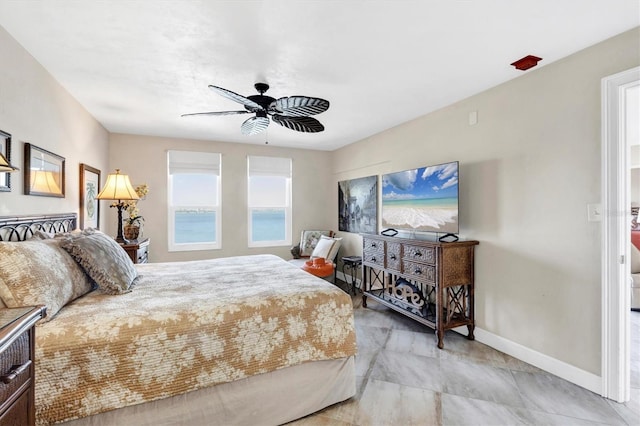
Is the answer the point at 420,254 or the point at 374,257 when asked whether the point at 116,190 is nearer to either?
the point at 374,257

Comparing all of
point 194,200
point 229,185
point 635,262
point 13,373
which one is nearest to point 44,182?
point 13,373

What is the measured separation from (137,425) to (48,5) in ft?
7.60

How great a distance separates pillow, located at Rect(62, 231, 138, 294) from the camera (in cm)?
181

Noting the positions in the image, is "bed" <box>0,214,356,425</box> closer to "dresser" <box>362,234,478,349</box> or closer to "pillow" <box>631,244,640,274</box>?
"dresser" <box>362,234,478,349</box>

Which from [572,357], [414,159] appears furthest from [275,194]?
[572,357]

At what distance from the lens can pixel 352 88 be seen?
2.82m

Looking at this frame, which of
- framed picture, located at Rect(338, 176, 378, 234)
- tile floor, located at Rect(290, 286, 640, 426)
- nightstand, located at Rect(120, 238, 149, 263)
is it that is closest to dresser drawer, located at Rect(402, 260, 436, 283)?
tile floor, located at Rect(290, 286, 640, 426)

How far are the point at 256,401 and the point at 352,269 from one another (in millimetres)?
3279

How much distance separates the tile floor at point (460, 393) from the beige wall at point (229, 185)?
297 cm

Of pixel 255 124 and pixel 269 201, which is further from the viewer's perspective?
pixel 269 201

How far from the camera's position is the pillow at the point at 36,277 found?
135 cm

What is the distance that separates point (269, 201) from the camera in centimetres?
539

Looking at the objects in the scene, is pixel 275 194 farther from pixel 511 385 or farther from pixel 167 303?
pixel 511 385

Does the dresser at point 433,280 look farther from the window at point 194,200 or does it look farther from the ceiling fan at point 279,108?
the window at point 194,200
